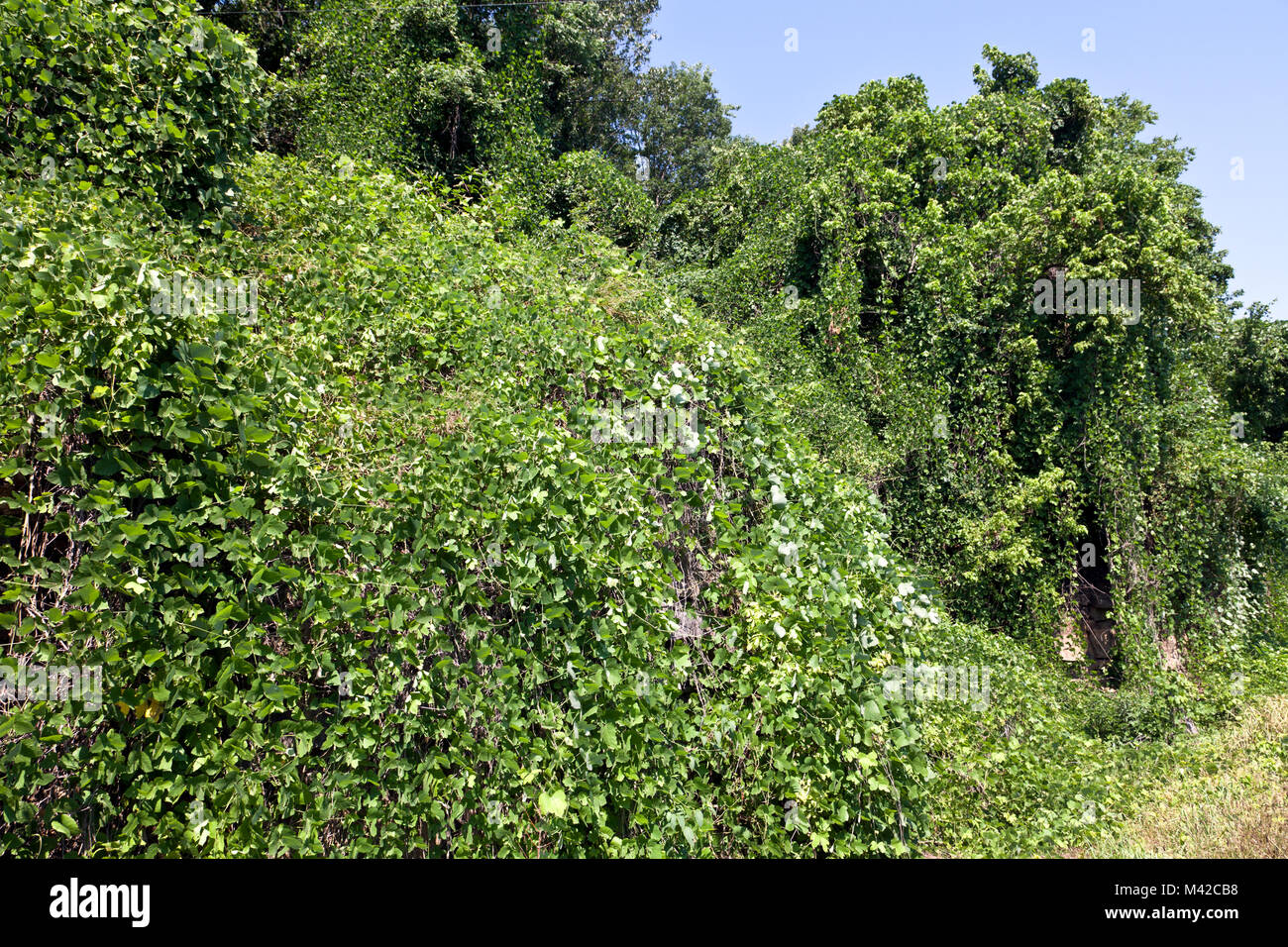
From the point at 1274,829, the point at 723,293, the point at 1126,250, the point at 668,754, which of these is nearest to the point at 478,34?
the point at 723,293

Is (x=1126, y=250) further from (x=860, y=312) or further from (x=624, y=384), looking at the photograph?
(x=624, y=384)

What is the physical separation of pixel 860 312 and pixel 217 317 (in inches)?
386

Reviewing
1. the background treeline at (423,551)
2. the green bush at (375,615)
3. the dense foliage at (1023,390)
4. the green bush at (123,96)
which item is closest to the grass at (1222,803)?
the background treeline at (423,551)

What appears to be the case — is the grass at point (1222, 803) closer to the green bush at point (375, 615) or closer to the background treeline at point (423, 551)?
the background treeline at point (423, 551)

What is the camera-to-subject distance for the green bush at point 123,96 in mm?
3982

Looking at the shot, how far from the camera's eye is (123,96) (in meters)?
4.25

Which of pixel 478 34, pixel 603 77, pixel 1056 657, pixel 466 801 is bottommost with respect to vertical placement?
pixel 1056 657

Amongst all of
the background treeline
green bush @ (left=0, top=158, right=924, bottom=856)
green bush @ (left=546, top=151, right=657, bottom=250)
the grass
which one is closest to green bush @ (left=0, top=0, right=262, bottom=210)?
the background treeline

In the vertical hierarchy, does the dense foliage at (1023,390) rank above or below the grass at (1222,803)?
above

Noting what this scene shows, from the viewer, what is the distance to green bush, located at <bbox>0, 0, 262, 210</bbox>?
13.1 ft

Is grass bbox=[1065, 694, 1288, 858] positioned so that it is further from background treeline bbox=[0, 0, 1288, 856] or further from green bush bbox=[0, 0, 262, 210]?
green bush bbox=[0, 0, 262, 210]

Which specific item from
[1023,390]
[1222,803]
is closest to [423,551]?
[1222,803]

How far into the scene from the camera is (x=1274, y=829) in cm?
381

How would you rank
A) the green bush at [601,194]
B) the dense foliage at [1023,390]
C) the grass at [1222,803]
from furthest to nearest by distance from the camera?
1. the green bush at [601,194]
2. the dense foliage at [1023,390]
3. the grass at [1222,803]
